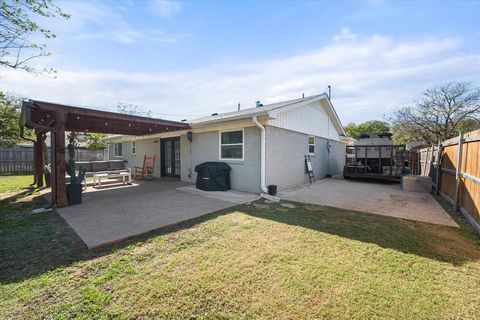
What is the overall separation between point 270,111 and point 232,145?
Answer: 2.12 m

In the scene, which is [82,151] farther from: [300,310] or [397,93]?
[397,93]

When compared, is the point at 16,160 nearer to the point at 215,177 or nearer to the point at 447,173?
the point at 215,177

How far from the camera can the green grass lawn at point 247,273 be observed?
6.41ft

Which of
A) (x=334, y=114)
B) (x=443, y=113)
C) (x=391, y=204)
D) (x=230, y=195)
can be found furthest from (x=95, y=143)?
(x=443, y=113)

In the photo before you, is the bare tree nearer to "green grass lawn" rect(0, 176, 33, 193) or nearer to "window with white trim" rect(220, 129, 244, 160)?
"window with white trim" rect(220, 129, 244, 160)

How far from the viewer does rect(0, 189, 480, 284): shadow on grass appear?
9.35 ft

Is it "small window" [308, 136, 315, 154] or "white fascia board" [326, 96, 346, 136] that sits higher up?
"white fascia board" [326, 96, 346, 136]

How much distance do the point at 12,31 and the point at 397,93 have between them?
23715mm

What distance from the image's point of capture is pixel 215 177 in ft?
25.0

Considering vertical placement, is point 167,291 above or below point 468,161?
below

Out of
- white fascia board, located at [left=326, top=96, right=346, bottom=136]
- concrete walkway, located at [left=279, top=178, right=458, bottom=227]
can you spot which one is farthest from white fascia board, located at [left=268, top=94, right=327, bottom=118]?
concrete walkway, located at [left=279, top=178, right=458, bottom=227]

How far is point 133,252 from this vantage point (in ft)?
10.0

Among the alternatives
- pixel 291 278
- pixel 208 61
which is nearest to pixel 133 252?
pixel 291 278

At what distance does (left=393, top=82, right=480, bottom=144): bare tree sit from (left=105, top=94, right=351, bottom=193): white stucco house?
36.0ft
